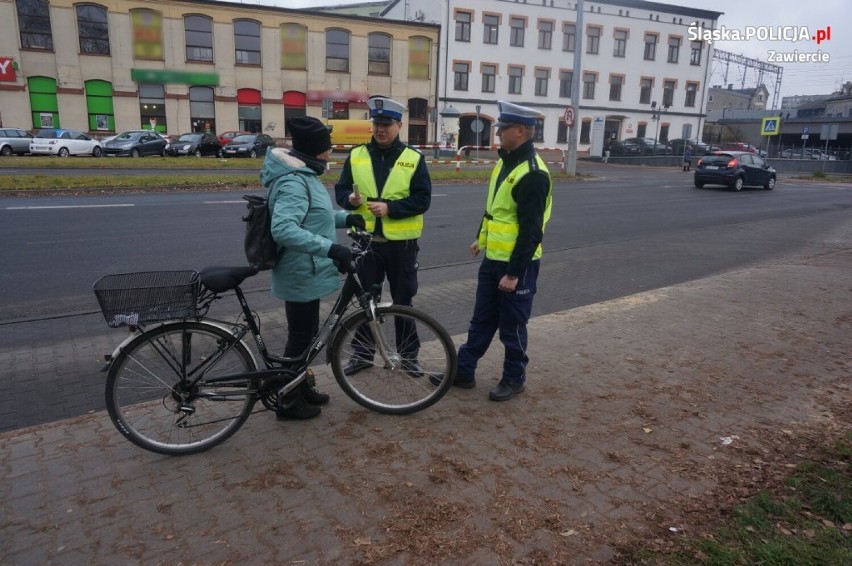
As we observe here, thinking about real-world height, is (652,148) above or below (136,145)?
above

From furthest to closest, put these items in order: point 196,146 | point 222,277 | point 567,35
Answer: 1. point 567,35
2. point 196,146
3. point 222,277

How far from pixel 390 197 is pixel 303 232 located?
112cm

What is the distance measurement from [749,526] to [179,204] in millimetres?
13838

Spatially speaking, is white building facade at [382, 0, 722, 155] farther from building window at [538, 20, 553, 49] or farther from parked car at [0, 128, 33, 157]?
parked car at [0, 128, 33, 157]

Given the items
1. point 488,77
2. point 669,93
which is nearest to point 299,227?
point 488,77

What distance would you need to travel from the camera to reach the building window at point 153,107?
40156mm

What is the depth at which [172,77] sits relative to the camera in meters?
40.4

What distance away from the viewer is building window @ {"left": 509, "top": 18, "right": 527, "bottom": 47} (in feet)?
163

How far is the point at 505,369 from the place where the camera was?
4.58 metres

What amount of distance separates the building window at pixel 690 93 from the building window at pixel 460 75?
2338cm

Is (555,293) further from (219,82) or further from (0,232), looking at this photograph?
(219,82)

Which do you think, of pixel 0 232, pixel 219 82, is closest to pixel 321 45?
pixel 219 82

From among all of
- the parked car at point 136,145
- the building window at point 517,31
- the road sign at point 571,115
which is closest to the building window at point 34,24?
the parked car at point 136,145

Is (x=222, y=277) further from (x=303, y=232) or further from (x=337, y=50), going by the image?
(x=337, y=50)
